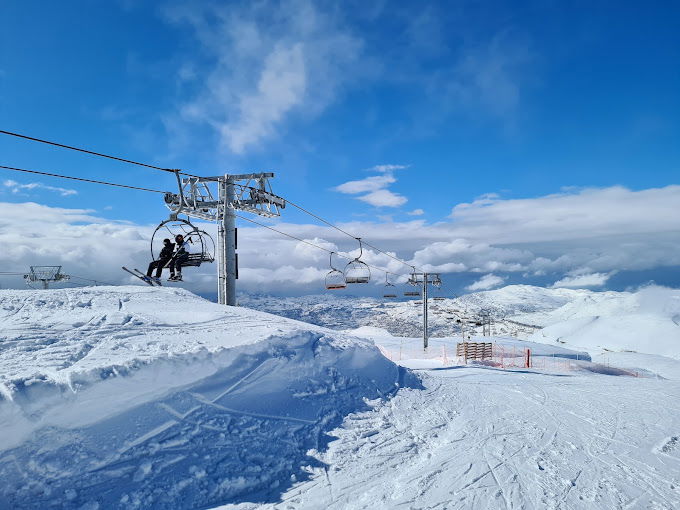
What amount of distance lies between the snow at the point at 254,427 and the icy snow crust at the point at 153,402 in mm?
23

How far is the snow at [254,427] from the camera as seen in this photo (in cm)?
512

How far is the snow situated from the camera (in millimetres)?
5117

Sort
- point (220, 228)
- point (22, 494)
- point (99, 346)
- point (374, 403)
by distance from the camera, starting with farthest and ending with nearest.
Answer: point (220, 228) → point (374, 403) → point (99, 346) → point (22, 494)

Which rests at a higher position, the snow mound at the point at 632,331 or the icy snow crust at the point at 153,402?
the icy snow crust at the point at 153,402

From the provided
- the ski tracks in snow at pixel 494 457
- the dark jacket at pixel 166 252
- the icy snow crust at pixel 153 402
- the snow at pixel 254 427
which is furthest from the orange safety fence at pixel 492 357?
the icy snow crust at pixel 153 402

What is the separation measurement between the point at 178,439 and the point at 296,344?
3.69m

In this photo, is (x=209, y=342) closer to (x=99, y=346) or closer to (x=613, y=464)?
(x=99, y=346)

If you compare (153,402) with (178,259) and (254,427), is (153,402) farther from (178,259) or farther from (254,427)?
(178,259)

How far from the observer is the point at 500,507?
5262 millimetres

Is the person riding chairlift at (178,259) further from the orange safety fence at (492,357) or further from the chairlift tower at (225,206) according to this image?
the orange safety fence at (492,357)

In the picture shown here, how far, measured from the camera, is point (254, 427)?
21.9 feet

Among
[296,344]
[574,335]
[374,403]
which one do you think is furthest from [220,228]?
[574,335]

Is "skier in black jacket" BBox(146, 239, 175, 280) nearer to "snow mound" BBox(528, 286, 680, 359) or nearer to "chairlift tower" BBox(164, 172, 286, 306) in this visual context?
"chairlift tower" BBox(164, 172, 286, 306)

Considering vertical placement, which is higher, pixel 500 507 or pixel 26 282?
pixel 26 282
